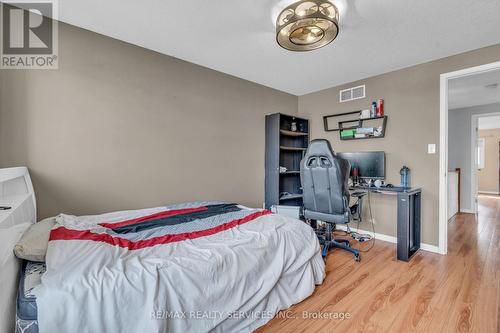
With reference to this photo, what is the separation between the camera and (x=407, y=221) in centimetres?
263

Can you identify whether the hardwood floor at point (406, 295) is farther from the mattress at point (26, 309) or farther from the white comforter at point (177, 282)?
the mattress at point (26, 309)

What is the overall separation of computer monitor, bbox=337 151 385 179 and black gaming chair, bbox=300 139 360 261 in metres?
0.98

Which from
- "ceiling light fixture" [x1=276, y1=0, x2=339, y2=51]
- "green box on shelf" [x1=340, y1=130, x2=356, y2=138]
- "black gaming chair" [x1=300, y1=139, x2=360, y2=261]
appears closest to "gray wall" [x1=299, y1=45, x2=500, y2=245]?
"green box on shelf" [x1=340, y1=130, x2=356, y2=138]

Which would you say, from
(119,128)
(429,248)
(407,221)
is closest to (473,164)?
(429,248)

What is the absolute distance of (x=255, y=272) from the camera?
1.53 m

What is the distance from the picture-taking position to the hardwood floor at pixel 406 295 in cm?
160

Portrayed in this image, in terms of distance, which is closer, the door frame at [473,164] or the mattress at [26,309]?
the mattress at [26,309]

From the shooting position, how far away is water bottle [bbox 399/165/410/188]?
309 cm

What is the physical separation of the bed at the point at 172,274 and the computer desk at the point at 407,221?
121 centimetres

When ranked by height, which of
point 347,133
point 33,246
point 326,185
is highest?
point 347,133

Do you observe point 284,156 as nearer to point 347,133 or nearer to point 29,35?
point 347,133

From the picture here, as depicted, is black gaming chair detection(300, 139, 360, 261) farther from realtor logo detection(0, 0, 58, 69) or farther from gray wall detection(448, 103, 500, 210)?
gray wall detection(448, 103, 500, 210)

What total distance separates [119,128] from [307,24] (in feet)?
6.78

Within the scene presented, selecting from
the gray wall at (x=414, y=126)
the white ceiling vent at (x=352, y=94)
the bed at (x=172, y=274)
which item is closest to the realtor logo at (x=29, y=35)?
the bed at (x=172, y=274)
